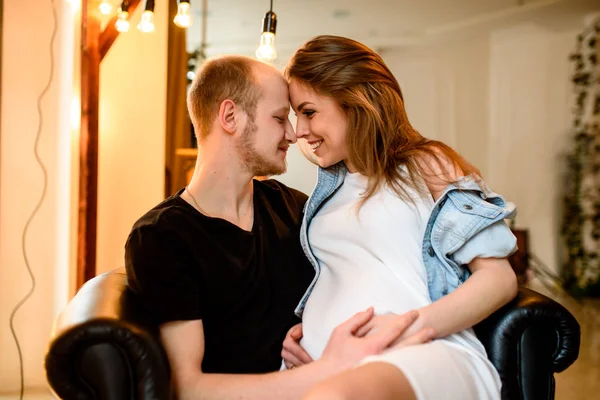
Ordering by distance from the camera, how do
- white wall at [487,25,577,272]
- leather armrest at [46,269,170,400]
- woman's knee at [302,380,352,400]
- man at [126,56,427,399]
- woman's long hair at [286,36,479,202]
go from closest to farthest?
woman's knee at [302,380,352,400] → leather armrest at [46,269,170,400] → man at [126,56,427,399] → woman's long hair at [286,36,479,202] → white wall at [487,25,577,272]

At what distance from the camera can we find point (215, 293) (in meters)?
1.55

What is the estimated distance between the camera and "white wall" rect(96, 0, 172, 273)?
371 cm

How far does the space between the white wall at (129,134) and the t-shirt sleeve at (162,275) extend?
2.33 meters

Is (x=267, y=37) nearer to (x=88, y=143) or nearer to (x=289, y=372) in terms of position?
(x=88, y=143)

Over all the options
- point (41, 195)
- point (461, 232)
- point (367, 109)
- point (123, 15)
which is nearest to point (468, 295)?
point (461, 232)

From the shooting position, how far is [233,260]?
156 centimetres

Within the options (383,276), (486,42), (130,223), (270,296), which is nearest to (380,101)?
(383,276)

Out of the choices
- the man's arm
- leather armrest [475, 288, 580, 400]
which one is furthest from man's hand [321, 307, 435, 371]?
leather armrest [475, 288, 580, 400]

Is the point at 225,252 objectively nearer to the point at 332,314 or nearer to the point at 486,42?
the point at 332,314

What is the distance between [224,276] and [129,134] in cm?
245

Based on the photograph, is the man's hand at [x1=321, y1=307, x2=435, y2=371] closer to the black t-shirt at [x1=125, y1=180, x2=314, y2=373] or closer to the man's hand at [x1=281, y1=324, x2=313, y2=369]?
the man's hand at [x1=281, y1=324, x2=313, y2=369]

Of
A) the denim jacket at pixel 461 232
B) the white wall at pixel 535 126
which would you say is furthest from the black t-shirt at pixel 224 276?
the white wall at pixel 535 126

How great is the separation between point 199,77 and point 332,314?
75 cm

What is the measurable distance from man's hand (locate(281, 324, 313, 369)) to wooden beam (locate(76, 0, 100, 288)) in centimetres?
177
